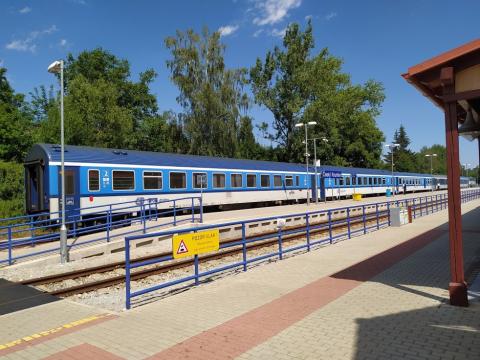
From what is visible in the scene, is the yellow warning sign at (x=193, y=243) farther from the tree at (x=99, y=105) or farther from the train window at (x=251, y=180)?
the tree at (x=99, y=105)

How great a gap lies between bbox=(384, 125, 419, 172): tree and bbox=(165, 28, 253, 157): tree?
70.5 m

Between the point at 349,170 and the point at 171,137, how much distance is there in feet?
60.8

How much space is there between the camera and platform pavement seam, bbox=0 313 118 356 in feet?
18.1

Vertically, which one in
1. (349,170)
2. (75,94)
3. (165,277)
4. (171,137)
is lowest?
(165,277)

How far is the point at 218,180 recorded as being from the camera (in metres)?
24.7

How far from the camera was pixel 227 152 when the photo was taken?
144 feet

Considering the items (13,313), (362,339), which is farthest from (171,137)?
(362,339)

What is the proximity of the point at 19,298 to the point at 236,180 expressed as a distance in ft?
60.0

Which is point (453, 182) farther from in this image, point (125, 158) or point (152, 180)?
point (152, 180)

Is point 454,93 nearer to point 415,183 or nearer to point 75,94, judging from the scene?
point 75,94

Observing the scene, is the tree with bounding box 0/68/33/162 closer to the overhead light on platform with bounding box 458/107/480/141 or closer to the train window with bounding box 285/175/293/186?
the train window with bounding box 285/175/293/186

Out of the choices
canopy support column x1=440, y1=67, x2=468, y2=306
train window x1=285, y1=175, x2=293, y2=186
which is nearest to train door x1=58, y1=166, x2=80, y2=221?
canopy support column x1=440, y1=67, x2=468, y2=306

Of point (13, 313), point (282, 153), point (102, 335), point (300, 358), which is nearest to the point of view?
point (300, 358)

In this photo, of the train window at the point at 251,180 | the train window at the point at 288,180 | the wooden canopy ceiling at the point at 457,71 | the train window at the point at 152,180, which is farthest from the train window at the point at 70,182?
the train window at the point at 288,180
